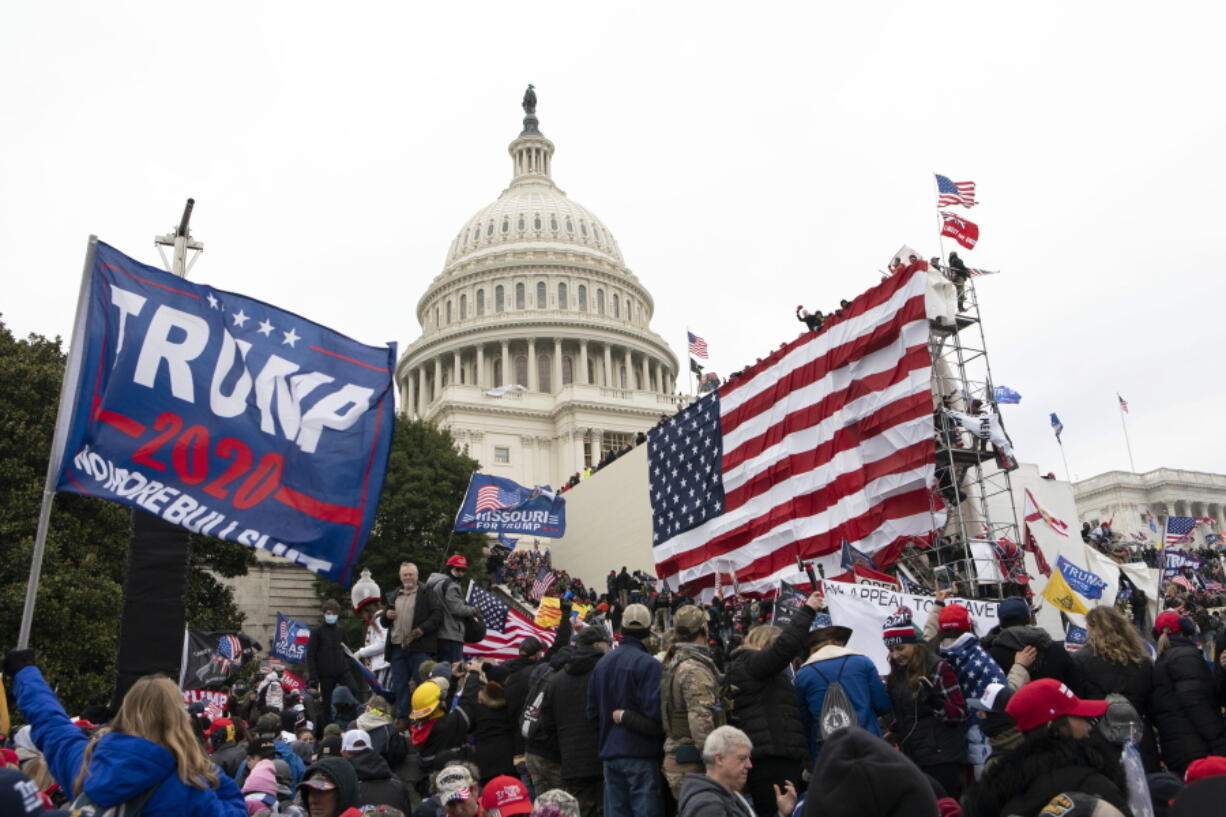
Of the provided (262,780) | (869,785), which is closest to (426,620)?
(262,780)

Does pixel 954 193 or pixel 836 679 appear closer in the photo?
pixel 836 679

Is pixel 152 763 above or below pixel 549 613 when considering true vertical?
below

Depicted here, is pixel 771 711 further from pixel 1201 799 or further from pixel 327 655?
pixel 327 655

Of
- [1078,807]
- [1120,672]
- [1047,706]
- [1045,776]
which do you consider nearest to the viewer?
[1078,807]

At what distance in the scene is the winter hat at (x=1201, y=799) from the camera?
10.5 ft

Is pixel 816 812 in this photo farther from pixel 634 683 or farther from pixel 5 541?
pixel 5 541

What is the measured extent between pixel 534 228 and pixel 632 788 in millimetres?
87685

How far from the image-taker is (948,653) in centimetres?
618

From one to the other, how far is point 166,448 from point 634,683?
3396mm

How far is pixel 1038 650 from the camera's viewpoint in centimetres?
664

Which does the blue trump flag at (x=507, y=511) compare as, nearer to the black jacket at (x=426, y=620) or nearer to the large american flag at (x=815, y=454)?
the large american flag at (x=815, y=454)

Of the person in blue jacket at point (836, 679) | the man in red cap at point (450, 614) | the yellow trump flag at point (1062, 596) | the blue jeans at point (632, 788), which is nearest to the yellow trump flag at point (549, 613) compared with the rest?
the man in red cap at point (450, 614)

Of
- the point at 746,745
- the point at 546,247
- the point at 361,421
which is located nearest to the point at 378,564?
the point at 361,421

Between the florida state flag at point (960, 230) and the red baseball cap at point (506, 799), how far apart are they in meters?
19.2
